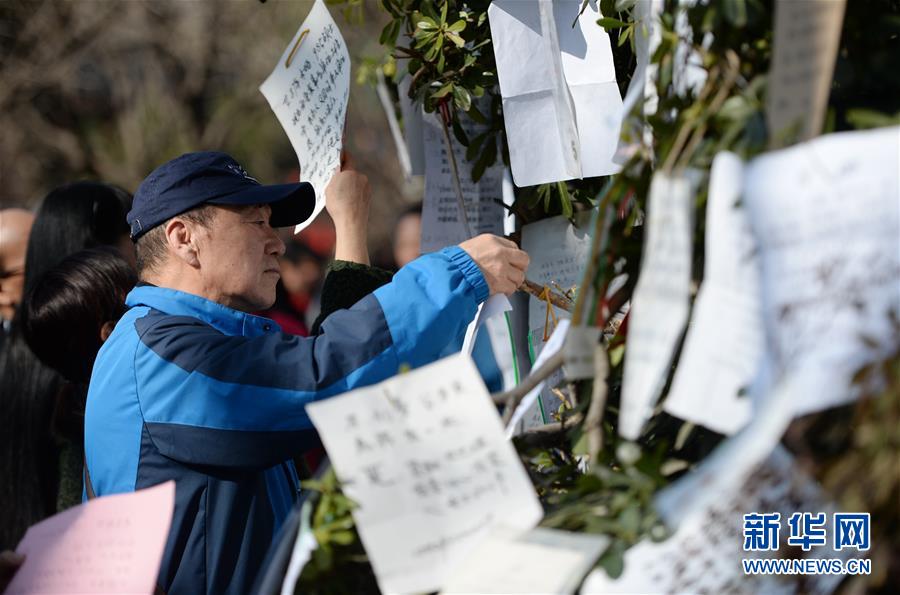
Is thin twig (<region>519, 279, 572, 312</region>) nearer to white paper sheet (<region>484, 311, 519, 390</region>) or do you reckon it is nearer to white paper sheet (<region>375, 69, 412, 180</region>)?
white paper sheet (<region>484, 311, 519, 390</region>)

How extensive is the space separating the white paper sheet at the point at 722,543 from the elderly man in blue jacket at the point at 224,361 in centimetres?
77

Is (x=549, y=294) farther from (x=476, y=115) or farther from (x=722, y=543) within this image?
(x=722, y=543)

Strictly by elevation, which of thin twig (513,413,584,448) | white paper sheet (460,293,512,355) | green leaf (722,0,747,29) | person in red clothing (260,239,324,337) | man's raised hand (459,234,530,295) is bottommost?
person in red clothing (260,239,324,337)

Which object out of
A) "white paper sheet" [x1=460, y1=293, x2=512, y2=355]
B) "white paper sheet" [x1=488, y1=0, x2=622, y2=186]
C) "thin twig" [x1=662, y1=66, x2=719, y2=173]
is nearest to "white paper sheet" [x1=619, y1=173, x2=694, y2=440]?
"thin twig" [x1=662, y1=66, x2=719, y2=173]

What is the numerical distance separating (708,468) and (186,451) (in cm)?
105

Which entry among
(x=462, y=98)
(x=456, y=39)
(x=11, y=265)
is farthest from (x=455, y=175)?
(x=11, y=265)

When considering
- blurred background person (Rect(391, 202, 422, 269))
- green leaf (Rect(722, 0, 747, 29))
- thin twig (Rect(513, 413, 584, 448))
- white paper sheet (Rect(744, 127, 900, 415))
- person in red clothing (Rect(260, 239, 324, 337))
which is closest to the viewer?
white paper sheet (Rect(744, 127, 900, 415))

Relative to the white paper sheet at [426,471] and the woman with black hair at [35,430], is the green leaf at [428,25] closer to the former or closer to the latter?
the white paper sheet at [426,471]

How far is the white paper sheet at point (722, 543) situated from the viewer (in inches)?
38.3

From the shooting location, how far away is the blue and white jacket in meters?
1.70

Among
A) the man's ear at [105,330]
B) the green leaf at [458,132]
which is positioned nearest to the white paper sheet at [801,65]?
the green leaf at [458,132]

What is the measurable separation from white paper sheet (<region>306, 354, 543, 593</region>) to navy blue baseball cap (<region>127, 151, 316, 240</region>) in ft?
3.43

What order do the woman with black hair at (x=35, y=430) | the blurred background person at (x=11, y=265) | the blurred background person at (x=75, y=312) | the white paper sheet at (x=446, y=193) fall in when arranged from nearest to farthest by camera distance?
1. the white paper sheet at (x=446, y=193)
2. the blurred background person at (x=75, y=312)
3. the woman with black hair at (x=35, y=430)
4. the blurred background person at (x=11, y=265)

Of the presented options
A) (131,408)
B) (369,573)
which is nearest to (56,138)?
(131,408)
